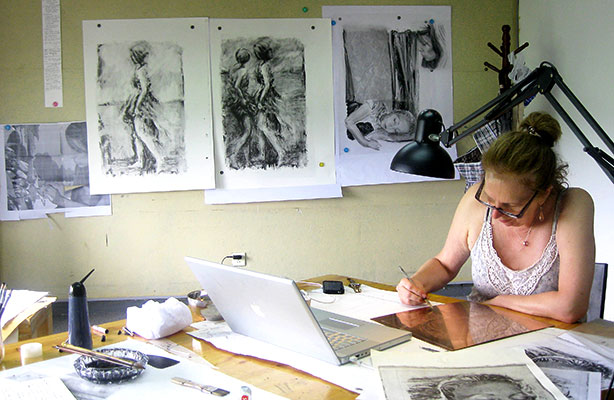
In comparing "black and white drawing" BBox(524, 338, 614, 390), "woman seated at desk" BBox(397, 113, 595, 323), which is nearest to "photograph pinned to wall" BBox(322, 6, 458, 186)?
"woman seated at desk" BBox(397, 113, 595, 323)

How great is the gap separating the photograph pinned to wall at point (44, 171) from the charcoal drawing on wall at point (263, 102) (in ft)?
2.98

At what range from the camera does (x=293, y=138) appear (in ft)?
11.0

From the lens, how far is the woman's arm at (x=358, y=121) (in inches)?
133

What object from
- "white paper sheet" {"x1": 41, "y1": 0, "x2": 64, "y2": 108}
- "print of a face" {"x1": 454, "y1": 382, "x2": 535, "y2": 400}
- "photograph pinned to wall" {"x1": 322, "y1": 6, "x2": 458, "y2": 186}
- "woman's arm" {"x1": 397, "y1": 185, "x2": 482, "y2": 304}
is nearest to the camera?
"print of a face" {"x1": 454, "y1": 382, "x2": 535, "y2": 400}

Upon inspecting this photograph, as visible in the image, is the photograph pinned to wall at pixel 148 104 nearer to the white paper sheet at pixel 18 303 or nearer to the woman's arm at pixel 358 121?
the woman's arm at pixel 358 121

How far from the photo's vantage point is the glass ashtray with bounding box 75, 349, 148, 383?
1019mm

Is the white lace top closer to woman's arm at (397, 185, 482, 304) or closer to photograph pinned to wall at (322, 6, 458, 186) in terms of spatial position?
woman's arm at (397, 185, 482, 304)

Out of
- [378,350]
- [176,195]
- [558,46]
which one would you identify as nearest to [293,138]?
[176,195]

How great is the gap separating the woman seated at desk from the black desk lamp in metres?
0.11

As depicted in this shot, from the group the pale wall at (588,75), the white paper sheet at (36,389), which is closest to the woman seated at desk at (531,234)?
the white paper sheet at (36,389)

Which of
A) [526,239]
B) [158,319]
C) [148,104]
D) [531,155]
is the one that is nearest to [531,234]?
[526,239]

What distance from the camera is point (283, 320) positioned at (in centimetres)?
110

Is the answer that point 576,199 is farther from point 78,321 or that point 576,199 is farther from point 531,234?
point 78,321

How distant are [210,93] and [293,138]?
1.91 ft
